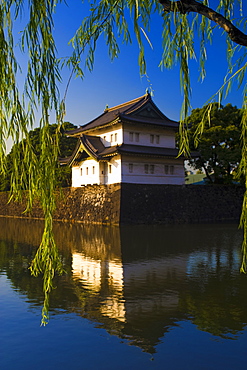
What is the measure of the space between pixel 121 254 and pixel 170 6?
816 centimetres

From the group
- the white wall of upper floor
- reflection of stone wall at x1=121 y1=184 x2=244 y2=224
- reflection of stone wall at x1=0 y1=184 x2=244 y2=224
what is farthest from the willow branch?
the white wall of upper floor

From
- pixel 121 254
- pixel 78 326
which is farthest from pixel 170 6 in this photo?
pixel 121 254

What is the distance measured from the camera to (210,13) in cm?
248

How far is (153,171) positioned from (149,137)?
7.70 feet

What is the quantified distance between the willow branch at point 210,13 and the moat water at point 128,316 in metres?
2.74

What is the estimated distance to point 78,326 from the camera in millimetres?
4316

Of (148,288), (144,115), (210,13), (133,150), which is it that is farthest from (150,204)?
(210,13)

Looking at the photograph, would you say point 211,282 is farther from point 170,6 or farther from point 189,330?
point 170,6

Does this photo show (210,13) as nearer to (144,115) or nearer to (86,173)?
(144,115)

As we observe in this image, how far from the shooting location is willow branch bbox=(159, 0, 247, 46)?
2441 mm

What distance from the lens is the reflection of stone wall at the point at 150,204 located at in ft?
71.5

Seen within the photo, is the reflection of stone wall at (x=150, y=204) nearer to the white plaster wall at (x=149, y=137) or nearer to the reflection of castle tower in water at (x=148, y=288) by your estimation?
the white plaster wall at (x=149, y=137)

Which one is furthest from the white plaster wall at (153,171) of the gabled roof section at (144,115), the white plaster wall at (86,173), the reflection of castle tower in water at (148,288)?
the reflection of castle tower in water at (148,288)

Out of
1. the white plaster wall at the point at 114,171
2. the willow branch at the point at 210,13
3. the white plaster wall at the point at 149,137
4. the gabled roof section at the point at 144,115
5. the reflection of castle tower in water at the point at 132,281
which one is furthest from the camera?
the white plaster wall at the point at 149,137
